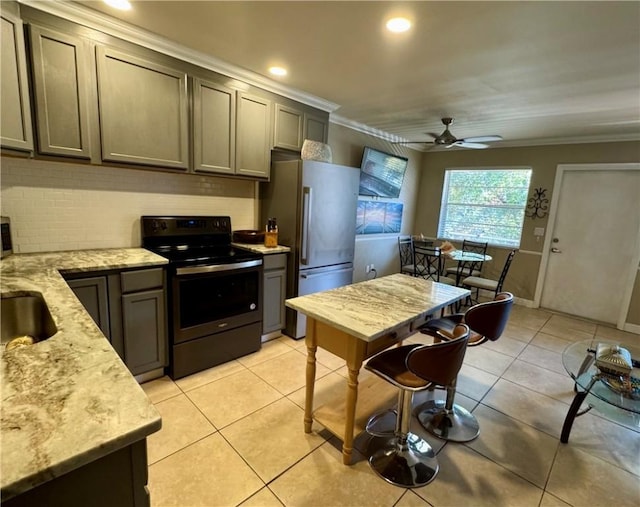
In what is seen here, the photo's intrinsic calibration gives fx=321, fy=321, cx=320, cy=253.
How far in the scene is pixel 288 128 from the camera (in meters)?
3.23

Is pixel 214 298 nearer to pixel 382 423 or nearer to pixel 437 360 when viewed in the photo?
pixel 382 423

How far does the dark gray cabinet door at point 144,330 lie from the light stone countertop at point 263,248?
91cm

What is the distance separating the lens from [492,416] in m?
2.28

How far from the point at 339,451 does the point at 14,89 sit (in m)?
2.80

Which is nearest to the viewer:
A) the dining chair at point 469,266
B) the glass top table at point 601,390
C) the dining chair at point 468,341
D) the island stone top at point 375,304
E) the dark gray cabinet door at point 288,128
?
the island stone top at point 375,304

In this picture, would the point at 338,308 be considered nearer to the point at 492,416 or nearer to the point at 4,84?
the point at 492,416

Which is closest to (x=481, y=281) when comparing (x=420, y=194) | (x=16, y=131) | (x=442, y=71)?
(x=420, y=194)

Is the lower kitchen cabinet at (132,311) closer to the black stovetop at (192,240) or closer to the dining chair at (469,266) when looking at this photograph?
the black stovetop at (192,240)

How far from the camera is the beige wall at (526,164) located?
4074 millimetres

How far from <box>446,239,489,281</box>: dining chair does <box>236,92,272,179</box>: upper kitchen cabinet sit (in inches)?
120

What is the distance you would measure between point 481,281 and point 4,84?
4.74 meters

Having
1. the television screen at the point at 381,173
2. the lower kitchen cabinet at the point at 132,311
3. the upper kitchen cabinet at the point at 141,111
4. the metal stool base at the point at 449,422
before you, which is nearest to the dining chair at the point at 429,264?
the television screen at the point at 381,173

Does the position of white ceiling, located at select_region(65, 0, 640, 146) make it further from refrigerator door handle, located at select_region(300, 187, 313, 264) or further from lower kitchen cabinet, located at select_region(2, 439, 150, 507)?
lower kitchen cabinet, located at select_region(2, 439, 150, 507)

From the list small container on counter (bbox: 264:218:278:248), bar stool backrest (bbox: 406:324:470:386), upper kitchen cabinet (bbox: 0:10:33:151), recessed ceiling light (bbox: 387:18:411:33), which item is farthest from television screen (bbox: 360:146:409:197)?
upper kitchen cabinet (bbox: 0:10:33:151)
